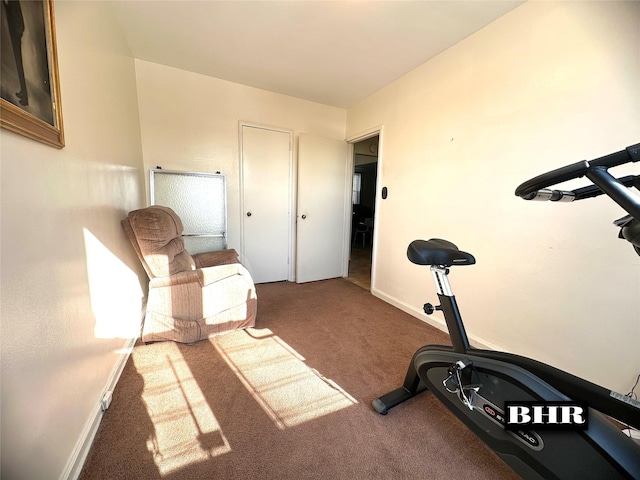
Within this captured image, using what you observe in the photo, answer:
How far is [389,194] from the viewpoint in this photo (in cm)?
284

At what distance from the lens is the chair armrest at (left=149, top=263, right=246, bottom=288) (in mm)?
1782

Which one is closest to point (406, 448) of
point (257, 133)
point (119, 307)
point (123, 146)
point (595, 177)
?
point (595, 177)

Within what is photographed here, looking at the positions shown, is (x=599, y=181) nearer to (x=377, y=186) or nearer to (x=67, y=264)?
(x=67, y=264)

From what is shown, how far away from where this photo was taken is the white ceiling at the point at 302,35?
67.7 inches

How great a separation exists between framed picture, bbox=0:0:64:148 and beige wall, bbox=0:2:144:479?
0.07 meters

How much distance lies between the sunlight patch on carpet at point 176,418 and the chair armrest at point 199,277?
20.9 inches

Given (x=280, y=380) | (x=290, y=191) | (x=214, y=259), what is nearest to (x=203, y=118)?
(x=290, y=191)

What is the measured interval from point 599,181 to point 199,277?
2.10 meters

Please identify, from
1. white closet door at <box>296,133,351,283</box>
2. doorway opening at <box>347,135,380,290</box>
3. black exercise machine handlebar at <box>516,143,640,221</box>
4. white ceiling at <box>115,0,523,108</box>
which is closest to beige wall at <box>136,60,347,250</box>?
white ceiling at <box>115,0,523,108</box>

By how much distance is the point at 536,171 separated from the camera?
1611 mm

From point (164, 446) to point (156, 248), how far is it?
1.18m

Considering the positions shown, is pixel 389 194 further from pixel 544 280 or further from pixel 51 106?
pixel 51 106

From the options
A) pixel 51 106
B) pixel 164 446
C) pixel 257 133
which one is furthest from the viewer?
pixel 257 133

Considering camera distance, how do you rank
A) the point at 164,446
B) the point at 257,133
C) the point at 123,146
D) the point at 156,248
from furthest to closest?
the point at 257,133
the point at 123,146
the point at 156,248
the point at 164,446
